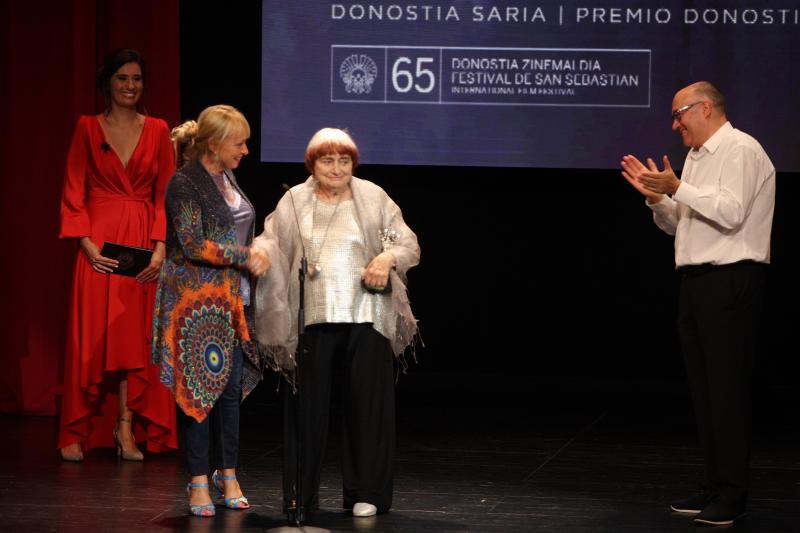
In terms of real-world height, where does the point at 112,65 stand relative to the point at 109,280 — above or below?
above

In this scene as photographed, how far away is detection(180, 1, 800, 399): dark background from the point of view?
6.94 metres

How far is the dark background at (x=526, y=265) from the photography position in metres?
6.94

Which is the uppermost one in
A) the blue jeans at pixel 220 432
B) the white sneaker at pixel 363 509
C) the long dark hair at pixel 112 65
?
the long dark hair at pixel 112 65

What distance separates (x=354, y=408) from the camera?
4.26 metres

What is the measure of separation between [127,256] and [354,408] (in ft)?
4.47

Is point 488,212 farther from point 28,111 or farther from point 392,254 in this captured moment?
point 392,254

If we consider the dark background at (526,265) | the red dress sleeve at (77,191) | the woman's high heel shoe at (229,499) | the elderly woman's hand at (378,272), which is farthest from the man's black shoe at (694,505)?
the dark background at (526,265)

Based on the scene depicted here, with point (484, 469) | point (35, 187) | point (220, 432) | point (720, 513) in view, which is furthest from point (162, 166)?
point (720, 513)

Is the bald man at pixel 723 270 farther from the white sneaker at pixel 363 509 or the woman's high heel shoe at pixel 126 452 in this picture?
the woman's high heel shoe at pixel 126 452

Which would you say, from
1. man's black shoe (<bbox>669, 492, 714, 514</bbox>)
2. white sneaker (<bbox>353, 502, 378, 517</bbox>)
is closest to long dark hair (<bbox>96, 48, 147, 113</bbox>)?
white sneaker (<bbox>353, 502, 378, 517</bbox>)

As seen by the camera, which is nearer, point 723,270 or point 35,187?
point 723,270

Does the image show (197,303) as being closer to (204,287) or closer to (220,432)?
(204,287)

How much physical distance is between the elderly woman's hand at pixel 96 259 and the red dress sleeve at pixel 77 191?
0.13 feet

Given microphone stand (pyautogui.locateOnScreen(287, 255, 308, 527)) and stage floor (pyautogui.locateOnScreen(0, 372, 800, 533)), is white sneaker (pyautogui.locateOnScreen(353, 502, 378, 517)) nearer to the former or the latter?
stage floor (pyautogui.locateOnScreen(0, 372, 800, 533))
